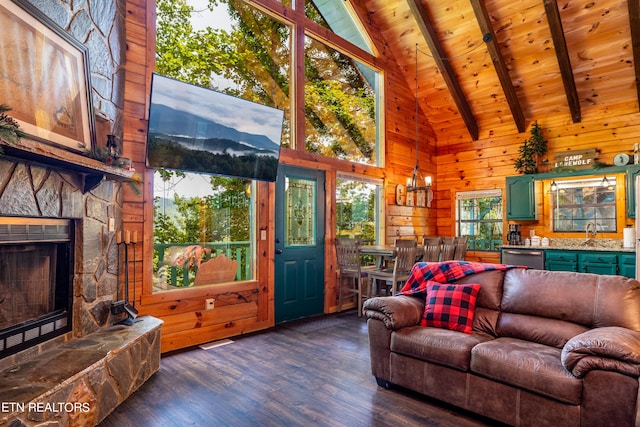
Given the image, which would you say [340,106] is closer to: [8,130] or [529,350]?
[529,350]

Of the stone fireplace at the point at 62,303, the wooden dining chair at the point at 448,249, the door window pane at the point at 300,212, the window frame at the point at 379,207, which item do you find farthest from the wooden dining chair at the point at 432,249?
the stone fireplace at the point at 62,303

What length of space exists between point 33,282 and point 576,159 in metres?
6.77

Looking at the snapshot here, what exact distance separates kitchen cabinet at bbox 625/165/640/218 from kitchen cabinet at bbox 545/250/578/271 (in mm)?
898

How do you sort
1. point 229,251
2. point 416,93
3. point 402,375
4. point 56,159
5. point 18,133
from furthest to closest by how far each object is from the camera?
point 416,93
point 229,251
point 402,375
point 56,159
point 18,133

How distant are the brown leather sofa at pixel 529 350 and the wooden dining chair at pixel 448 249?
2298 mm

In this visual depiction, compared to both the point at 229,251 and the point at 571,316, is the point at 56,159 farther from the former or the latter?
the point at 571,316

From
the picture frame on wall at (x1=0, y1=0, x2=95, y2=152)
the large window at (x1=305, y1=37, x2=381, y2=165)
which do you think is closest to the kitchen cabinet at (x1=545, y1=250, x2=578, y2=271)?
the large window at (x1=305, y1=37, x2=381, y2=165)

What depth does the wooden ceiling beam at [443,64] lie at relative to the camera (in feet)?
18.0

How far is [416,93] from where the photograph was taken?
22.4 feet

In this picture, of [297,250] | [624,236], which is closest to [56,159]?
[297,250]

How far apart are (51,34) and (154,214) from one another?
1689 mm

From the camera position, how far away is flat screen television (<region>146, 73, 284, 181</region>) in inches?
136

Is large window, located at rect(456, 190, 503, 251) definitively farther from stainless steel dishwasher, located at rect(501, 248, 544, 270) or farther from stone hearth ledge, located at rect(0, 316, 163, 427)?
stone hearth ledge, located at rect(0, 316, 163, 427)

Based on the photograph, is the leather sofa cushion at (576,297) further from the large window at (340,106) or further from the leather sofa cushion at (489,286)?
the large window at (340,106)
